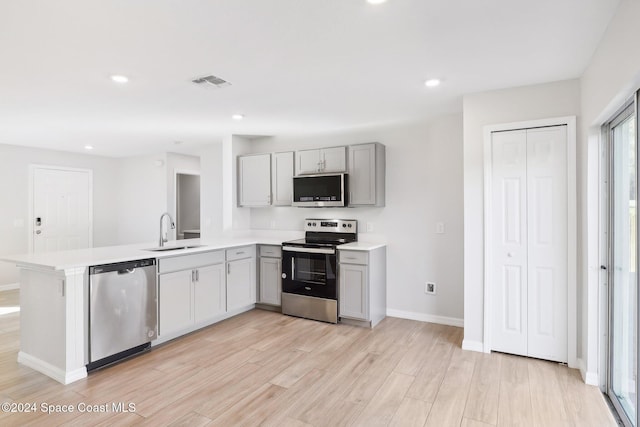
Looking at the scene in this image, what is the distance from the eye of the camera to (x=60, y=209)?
607cm

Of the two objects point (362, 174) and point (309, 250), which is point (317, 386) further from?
point (362, 174)

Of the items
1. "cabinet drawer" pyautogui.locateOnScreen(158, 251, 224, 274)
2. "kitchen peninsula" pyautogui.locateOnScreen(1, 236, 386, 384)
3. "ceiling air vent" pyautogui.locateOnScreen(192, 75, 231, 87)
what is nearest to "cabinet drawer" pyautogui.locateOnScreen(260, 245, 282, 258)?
A: "cabinet drawer" pyautogui.locateOnScreen(158, 251, 224, 274)

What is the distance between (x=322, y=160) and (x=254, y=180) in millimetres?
1119

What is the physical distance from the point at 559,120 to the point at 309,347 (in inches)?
115

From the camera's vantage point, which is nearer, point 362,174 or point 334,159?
point 362,174

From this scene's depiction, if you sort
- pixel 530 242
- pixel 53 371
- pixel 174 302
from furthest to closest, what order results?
1. pixel 174 302
2. pixel 530 242
3. pixel 53 371

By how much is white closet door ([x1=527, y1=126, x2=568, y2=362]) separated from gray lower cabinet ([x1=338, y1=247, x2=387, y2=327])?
1.50m

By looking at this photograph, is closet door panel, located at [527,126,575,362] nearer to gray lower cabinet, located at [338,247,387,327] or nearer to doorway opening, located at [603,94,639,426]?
doorway opening, located at [603,94,639,426]

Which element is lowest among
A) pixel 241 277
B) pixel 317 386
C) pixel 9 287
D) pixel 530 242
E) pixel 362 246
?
pixel 317 386

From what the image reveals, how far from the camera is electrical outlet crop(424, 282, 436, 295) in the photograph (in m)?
4.00

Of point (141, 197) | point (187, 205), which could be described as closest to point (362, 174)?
point (187, 205)

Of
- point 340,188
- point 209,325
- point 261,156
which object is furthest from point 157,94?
point 209,325

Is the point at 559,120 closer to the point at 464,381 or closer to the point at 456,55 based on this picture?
the point at 456,55

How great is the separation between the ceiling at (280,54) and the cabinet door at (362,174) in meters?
0.41
